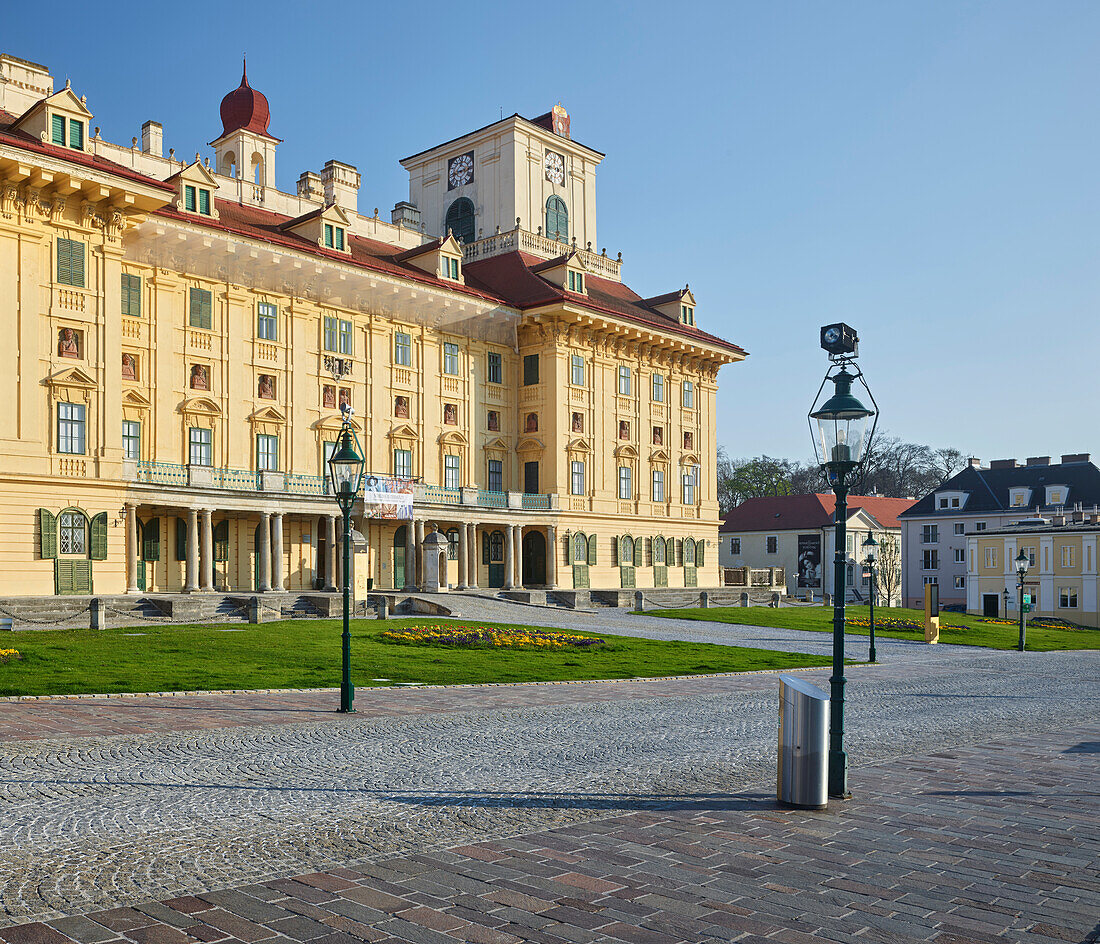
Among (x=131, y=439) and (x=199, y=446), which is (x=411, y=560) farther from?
(x=131, y=439)

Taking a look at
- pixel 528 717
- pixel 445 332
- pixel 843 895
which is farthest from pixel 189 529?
pixel 843 895

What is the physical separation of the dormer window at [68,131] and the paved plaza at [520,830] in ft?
85.4

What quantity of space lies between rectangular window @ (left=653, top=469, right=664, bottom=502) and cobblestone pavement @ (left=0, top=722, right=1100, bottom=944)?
161 ft

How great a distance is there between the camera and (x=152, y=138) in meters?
46.4

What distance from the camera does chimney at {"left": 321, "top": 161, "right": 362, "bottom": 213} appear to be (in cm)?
5375

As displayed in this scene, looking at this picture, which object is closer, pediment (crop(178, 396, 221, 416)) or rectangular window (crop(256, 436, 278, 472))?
pediment (crop(178, 396, 221, 416))

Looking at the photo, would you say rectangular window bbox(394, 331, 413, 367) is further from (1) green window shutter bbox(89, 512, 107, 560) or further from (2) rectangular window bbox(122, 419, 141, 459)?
(1) green window shutter bbox(89, 512, 107, 560)

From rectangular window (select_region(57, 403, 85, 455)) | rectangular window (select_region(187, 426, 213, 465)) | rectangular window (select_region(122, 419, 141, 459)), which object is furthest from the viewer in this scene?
rectangular window (select_region(187, 426, 213, 465))

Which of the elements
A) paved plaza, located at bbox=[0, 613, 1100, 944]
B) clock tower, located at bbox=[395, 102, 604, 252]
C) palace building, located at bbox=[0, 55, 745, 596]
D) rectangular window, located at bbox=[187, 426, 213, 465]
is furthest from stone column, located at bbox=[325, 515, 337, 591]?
paved plaza, located at bbox=[0, 613, 1100, 944]

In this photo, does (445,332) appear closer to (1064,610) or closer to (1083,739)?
(1083,739)

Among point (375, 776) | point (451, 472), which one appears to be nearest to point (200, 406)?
point (451, 472)

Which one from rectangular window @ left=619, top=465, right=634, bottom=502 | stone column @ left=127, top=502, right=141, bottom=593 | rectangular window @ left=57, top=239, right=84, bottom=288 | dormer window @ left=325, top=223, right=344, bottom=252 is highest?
dormer window @ left=325, top=223, right=344, bottom=252

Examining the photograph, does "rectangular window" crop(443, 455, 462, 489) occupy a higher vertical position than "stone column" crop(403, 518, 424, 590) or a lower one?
higher

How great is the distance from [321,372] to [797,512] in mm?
48984
